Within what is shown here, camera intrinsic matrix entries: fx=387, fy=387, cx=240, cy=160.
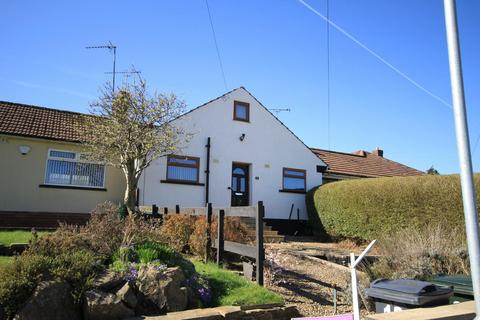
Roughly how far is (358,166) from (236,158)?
9.04m

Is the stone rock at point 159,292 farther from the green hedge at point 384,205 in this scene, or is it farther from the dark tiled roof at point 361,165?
the dark tiled roof at point 361,165

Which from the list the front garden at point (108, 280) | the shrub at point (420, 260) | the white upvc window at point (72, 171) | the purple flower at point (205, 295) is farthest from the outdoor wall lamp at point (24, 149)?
the shrub at point (420, 260)

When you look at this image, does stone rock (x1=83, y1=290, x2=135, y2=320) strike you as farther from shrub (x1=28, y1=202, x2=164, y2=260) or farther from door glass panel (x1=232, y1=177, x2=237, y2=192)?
door glass panel (x1=232, y1=177, x2=237, y2=192)

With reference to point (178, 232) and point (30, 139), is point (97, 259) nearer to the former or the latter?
point (178, 232)

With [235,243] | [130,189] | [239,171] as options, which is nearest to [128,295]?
[235,243]

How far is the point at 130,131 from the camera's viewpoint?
12.8 metres

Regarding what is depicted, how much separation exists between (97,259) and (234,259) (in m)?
3.64

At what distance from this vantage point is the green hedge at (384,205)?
12.3m

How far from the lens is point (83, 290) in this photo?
4.76 m

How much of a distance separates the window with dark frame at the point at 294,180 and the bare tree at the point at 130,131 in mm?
6740

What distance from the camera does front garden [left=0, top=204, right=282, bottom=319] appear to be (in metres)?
4.57

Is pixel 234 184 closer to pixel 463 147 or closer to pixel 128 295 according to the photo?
pixel 128 295

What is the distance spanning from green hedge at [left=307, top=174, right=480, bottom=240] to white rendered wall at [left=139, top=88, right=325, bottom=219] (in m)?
2.06

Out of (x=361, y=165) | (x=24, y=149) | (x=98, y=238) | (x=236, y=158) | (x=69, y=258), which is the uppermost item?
(x=361, y=165)
